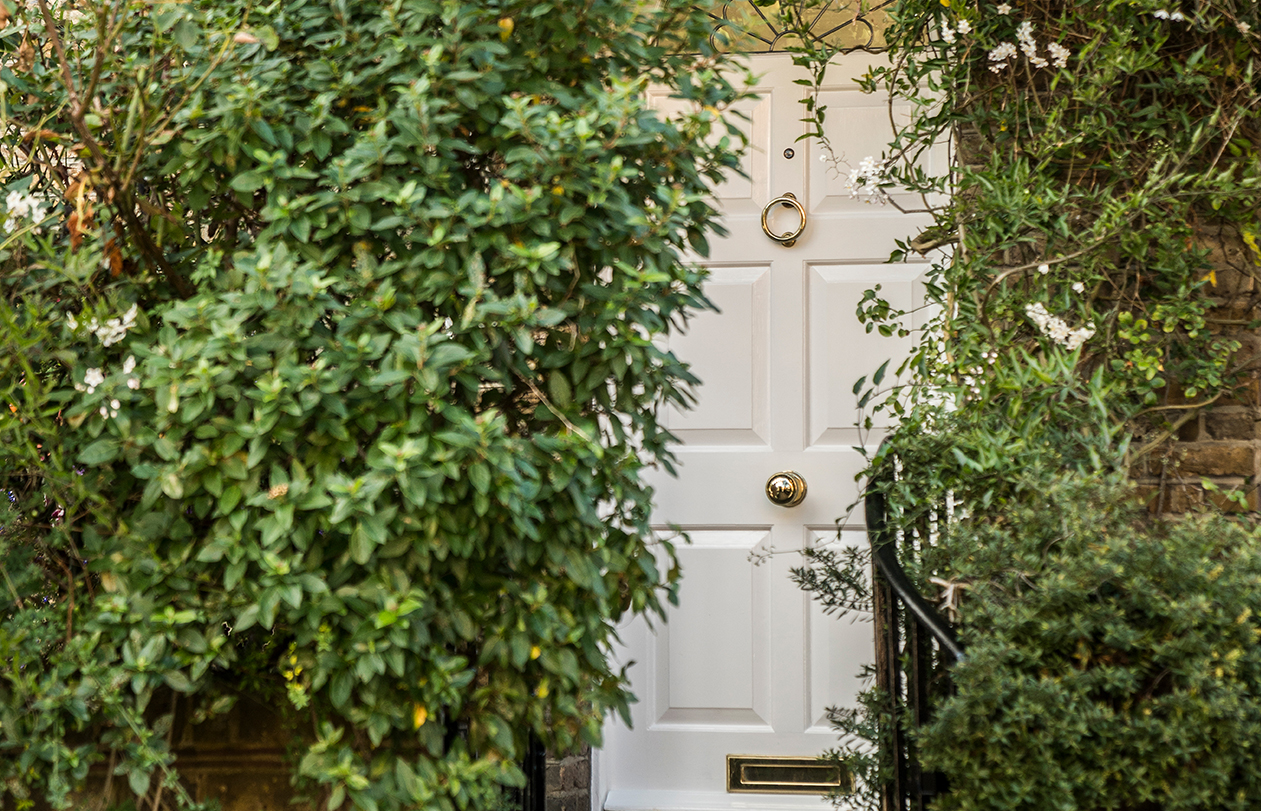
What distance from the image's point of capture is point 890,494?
2299 mm

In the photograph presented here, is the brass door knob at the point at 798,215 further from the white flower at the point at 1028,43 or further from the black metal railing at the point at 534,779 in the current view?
the black metal railing at the point at 534,779

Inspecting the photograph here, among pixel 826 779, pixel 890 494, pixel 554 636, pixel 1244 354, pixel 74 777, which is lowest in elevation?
pixel 826 779

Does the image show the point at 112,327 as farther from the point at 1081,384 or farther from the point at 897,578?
the point at 1081,384

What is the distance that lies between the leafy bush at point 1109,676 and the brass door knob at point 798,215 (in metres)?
1.71

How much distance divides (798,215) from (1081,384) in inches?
54.9

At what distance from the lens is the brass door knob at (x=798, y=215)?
3297mm

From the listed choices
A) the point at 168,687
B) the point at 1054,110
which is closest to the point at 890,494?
the point at 1054,110

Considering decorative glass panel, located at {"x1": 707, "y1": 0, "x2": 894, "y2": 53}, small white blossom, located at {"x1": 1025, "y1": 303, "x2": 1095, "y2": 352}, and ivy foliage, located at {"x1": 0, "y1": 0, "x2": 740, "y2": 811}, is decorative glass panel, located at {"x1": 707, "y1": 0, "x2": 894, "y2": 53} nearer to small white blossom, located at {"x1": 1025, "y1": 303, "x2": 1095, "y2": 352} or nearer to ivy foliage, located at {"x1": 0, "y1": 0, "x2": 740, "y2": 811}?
small white blossom, located at {"x1": 1025, "y1": 303, "x2": 1095, "y2": 352}

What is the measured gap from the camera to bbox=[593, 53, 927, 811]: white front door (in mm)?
3211

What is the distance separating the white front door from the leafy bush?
1.48 metres

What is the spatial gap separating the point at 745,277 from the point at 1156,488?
1.42 metres

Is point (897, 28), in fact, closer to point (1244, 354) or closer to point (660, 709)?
point (1244, 354)

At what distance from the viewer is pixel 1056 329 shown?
2.10 m

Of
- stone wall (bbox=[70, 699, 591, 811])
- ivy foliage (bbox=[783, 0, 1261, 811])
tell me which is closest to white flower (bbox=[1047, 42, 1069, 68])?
ivy foliage (bbox=[783, 0, 1261, 811])
